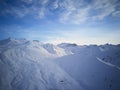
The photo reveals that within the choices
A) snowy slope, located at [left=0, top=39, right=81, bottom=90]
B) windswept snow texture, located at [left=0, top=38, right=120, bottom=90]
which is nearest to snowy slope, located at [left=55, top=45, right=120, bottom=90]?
windswept snow texture, located at [left=0, top=38, right=120, bottom=90]

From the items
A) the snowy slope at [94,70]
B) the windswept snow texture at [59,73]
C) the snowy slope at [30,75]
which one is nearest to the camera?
the snowy slope at [30,75]

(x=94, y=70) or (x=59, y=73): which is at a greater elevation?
(x=94, y=70)

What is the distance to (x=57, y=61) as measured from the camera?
49.2m

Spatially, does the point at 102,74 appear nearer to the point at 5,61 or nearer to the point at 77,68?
the point at 77,68

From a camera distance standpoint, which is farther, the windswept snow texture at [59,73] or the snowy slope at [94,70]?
the snowy slope at [94,70]

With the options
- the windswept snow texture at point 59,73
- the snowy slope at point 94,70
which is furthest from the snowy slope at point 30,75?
the snowy slope at point 94,70

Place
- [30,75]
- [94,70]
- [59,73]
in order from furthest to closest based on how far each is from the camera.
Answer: [59,73]
[94,70]
[30,75]

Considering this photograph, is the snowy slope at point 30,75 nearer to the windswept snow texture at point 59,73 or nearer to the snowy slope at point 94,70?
the windswept snow texture at point 59,73

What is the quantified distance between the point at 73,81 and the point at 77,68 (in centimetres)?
769

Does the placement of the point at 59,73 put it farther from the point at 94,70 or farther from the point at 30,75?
the point at 94,70

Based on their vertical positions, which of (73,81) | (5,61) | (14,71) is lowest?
(73,81)

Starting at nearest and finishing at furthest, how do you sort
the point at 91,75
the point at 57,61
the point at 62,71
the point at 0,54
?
the point at 91,75 → the point at 62,71 → the point at 0,54 → the point at 57,61

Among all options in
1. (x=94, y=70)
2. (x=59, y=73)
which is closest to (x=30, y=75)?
(x=59, y=73)

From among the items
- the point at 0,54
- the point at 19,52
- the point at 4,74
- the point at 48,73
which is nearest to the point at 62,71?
the point at 48,73
